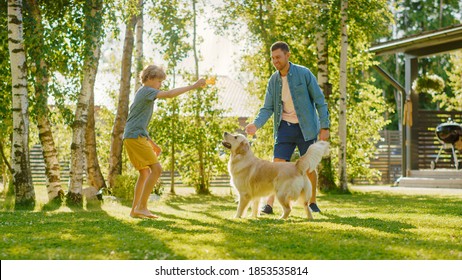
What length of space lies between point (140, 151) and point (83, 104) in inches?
137

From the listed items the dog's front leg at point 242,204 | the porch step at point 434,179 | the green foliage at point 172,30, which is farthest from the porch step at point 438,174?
the dog's front leg at point 242,204

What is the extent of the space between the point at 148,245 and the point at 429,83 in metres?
13.4

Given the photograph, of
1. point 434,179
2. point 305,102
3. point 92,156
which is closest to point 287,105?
point 305,102

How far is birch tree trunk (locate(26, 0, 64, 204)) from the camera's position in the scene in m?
9.58

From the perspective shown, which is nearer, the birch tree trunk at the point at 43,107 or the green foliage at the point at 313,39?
the birch tree trunk at the point at 43,107

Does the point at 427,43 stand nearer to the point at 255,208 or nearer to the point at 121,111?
the point at 121,111

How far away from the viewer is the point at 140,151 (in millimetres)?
6914

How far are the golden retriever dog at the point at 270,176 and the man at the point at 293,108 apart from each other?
466 mm

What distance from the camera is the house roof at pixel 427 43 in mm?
15242

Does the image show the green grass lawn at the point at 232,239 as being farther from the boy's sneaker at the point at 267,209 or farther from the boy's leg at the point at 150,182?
the boy's sneaker at the point at 267,209

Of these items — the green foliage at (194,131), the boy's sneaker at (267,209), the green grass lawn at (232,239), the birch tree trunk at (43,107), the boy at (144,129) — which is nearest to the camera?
the green grass lawn at (232,239)


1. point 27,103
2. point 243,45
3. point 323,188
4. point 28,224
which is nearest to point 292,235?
point 28,224

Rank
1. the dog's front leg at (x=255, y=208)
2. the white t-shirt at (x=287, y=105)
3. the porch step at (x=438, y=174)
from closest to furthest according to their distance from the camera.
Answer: the dog's front leg at (x=255, y=208), the white t-shirt at (x=287, y=105), the porch step at (x=438, y=174)

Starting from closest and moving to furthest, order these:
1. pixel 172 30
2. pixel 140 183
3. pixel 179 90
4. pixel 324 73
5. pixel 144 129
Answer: pixel 179 90 → pixel 144 129 → pixel 140 183 → pixel 324 73 → pixel 172 30
